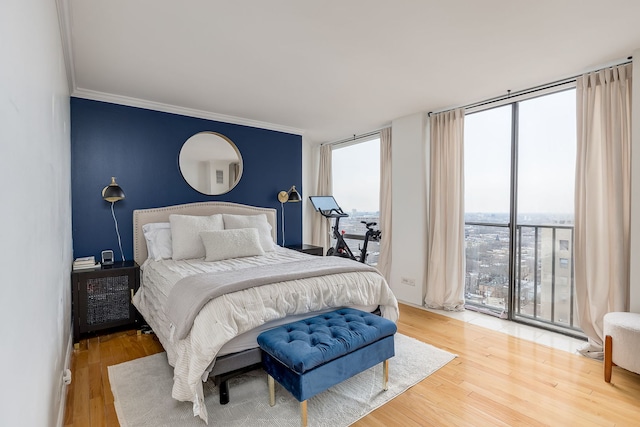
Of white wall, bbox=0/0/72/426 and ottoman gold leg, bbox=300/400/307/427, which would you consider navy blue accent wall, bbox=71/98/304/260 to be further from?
ottoman gold leg, bbox=300/400/307/427

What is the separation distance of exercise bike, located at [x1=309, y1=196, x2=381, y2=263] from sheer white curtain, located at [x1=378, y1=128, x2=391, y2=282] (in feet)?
0.50

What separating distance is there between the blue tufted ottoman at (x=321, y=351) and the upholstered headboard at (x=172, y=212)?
8.06 feet

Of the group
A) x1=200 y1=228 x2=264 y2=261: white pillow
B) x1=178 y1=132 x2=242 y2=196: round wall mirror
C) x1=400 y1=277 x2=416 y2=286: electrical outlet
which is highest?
x1=178 y1=132 x2=242 y2=196: round wall mirror

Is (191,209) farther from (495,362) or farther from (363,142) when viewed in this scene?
(495,362)

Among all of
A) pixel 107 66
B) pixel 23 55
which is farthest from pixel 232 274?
pixel 107 66

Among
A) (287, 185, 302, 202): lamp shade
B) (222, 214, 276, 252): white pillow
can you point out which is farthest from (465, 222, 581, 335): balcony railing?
(222, 214, 276, 252): white pillow

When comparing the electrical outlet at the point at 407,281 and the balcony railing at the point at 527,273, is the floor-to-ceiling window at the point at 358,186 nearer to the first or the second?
the electrical outlet at the point at 407,281

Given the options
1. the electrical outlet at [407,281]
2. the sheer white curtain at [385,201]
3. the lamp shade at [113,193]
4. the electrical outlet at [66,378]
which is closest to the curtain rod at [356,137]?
the sheer white curtain at [385,201]

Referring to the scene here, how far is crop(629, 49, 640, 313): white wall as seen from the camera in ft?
8.25

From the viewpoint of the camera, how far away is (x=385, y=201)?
4906 millimetres

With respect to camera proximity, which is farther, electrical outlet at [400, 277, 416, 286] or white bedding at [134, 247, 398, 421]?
electrical outlet at [400, 277, 416, 286]

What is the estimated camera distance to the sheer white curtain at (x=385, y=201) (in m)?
4.85

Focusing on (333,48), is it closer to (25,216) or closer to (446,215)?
(25,216)

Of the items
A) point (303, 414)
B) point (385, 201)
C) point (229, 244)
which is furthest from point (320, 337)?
point (385, 201)
